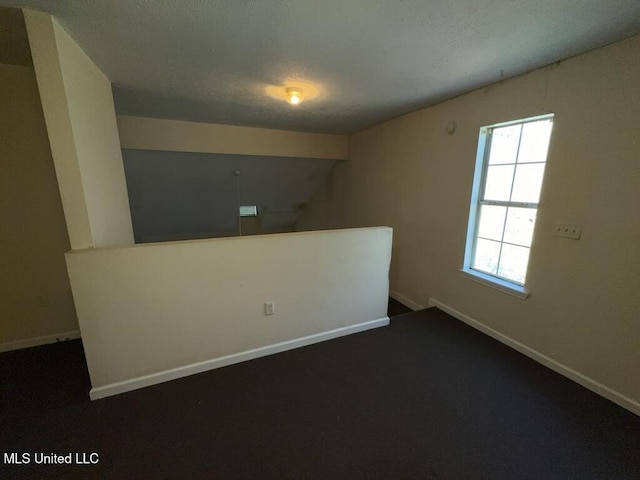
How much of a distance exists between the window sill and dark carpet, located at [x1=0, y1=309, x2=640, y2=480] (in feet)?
1.76

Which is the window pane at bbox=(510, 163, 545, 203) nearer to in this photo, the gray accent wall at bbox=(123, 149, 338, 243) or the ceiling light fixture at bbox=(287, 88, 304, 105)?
the ceiling light fixture at bbox=(287, 88, 304, 105)

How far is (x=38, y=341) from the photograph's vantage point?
2.33 metres

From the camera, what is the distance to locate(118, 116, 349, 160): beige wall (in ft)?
10.6

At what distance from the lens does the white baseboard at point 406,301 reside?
3271mm

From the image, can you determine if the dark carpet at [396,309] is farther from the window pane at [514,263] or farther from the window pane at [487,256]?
the window pane at [514,263]

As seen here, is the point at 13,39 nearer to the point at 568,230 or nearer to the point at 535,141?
the point at 535,141

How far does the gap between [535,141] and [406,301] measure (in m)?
2.23

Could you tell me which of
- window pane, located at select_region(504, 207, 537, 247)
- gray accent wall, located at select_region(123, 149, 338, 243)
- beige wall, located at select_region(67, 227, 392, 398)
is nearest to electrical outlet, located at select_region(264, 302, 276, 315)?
beige wall, located at select_region(67, 227, 392, 398)

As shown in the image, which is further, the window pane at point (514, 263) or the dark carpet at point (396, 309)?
the dark carpet at point (396, 309)

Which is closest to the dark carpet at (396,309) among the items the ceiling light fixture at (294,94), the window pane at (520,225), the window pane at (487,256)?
the window pane at (487,256)

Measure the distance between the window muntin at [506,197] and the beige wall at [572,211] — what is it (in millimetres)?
100

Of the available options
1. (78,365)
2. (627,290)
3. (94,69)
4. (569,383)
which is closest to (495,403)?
(569,383)

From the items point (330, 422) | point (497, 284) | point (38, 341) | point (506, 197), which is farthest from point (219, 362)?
point (506, 197)

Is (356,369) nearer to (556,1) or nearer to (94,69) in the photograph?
(556,1)
